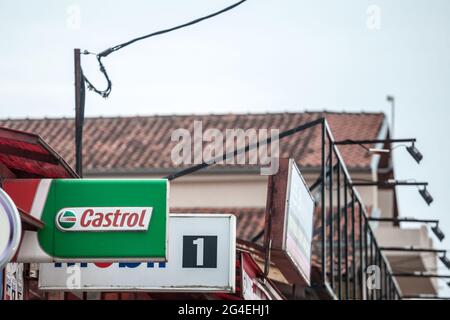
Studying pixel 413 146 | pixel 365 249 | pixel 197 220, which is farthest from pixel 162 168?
pixel 197 220

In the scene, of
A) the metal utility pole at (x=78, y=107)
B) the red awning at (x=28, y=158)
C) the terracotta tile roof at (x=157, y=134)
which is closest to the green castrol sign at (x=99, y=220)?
the red awning at (x=28, y=158)

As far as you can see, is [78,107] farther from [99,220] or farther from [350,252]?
[350,252]

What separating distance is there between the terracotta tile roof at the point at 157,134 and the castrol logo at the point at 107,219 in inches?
976

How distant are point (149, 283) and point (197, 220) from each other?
779mm

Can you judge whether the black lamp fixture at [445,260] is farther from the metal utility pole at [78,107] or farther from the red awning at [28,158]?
the red awning at [28,158]

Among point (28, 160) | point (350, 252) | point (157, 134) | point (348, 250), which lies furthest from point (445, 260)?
point (28, 160)

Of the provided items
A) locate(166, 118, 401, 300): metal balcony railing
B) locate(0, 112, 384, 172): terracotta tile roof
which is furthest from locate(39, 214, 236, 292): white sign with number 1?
locate(0, 112, 384, 172): terracotta tile roof

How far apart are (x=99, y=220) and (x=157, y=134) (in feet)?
91.6

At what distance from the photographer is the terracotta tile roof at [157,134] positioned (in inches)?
1460

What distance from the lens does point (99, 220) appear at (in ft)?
37.4

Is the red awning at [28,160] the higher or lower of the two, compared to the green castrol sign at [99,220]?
higher

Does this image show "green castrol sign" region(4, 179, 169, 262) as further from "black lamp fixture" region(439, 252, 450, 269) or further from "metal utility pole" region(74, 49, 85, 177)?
"black lamp fixture" region(439, 252, 450, 269)

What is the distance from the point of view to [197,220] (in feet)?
46.1
